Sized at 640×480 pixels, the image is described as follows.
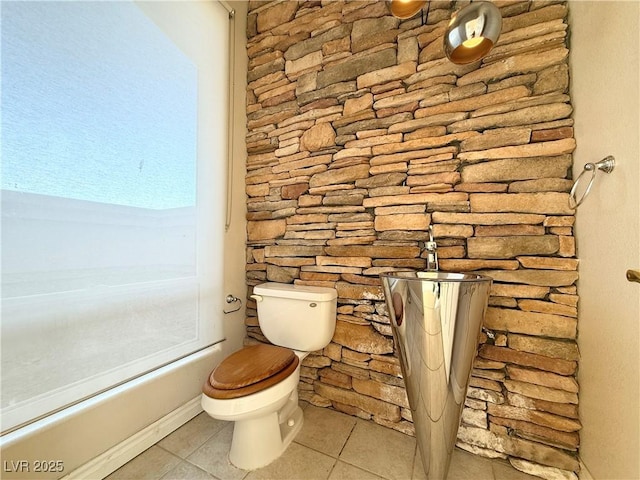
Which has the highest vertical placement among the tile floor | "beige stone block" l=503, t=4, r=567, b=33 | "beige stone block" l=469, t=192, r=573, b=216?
"beige stone block" l=503, t=4, r=567, b=33

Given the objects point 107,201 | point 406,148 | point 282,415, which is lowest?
point 282,415

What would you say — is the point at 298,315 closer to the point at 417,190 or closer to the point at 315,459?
the point at 315,459

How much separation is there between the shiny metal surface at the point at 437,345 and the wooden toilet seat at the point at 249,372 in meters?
0.54

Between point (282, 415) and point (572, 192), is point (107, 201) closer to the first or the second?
point (282, 415)

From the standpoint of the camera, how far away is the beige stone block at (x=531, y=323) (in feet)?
3.61

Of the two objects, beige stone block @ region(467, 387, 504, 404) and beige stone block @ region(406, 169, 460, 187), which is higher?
beige stone block @ region(406, 169, 460, 187)

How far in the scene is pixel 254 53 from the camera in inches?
72.5

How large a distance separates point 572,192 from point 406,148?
2.37 feet

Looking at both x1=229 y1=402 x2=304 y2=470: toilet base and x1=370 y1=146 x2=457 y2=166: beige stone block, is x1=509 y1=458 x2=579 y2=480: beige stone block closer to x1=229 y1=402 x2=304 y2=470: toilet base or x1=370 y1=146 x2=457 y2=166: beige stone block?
x1=229 y1=402 x2=304 y2=470: toilet base

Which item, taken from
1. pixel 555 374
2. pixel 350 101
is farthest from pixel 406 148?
pixel 555 374

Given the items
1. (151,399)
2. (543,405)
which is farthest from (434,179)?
(151,399)

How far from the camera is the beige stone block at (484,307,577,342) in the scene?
1101mm

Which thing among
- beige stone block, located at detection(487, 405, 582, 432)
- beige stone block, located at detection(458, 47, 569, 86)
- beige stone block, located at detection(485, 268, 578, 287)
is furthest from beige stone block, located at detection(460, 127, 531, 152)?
beige stone block, located at detection(487, 405, 582, 432)

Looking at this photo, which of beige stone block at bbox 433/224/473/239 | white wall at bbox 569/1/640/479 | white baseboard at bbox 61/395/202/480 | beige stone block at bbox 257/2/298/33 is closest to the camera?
white wall at bbox 569/1/640/479
